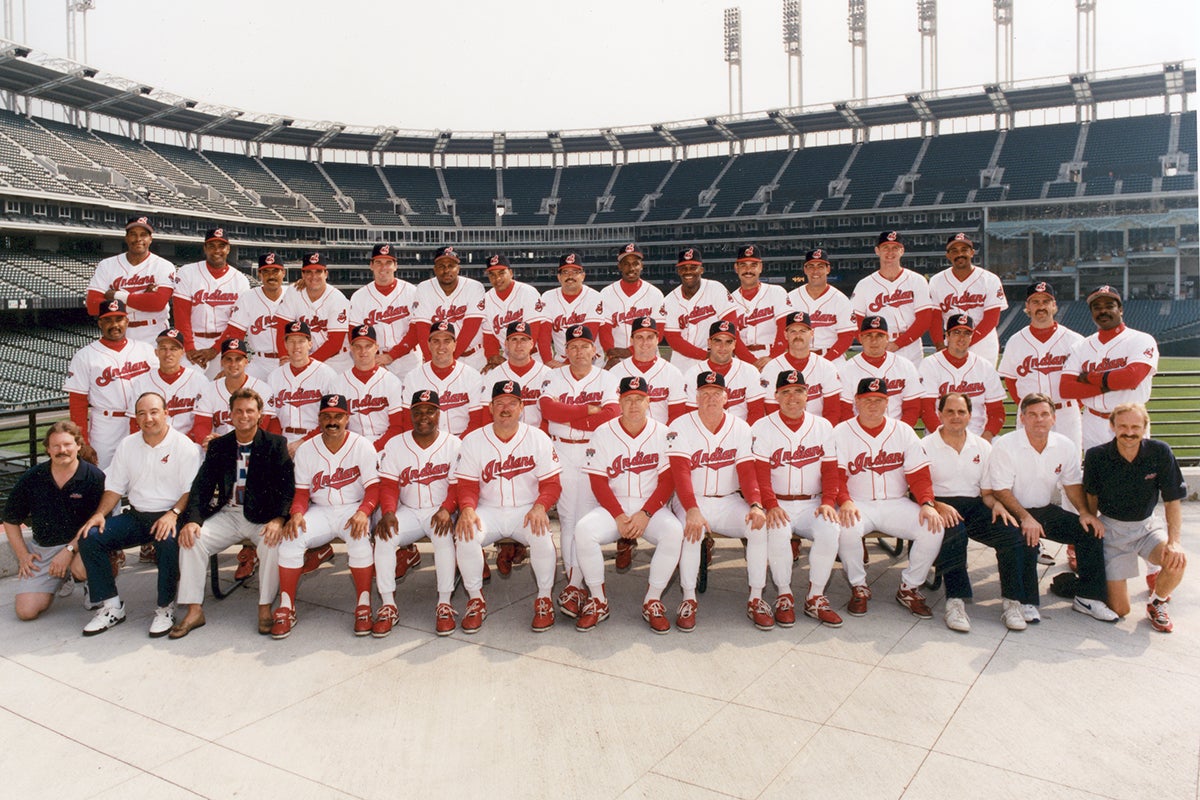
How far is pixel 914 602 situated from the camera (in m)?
5.45

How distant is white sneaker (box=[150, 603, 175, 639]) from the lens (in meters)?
5.29

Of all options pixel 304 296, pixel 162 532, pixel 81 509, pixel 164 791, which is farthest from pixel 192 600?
pixel 304 296

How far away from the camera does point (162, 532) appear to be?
5375 millimetres

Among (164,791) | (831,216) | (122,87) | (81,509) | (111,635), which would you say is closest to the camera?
(164,791)

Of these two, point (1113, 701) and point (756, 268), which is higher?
point (756, 268)

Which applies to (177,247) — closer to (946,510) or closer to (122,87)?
(122,87)

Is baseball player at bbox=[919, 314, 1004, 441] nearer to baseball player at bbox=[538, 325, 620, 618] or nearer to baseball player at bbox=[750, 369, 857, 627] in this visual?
baseball player at bbox=[750, 369, 857, 627]

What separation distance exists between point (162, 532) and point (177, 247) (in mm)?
44635

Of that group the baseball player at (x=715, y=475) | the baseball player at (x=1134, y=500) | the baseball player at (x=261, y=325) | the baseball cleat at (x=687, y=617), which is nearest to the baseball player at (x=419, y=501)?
the baseball cleat at (x=687, y=617)

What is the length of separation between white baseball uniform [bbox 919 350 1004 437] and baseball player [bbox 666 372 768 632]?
2.16 metres

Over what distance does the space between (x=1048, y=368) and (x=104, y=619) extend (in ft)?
25.1

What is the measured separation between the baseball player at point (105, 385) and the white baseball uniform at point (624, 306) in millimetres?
4152

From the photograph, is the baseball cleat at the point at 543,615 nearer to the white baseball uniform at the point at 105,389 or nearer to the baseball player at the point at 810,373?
the baseball player at the point at 810,373

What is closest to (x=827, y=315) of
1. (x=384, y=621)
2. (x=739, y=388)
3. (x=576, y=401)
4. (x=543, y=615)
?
(x=739, y=388)
